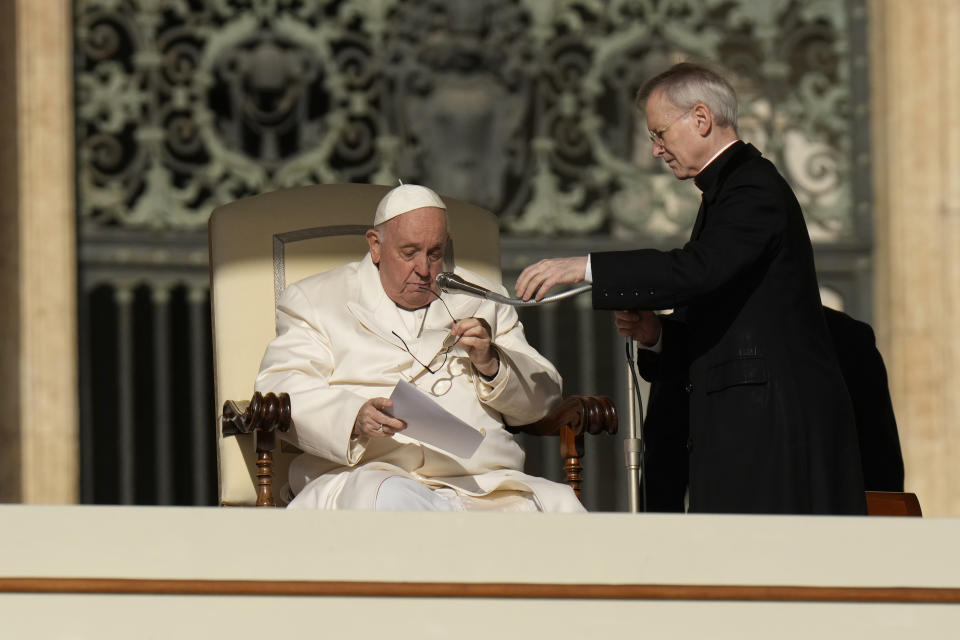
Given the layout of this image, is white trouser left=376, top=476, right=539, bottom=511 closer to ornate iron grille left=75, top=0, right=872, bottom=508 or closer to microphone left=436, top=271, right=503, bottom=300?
microphone left=436, top=271, right=503, bottom=300

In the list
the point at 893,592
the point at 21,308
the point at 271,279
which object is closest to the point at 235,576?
the point at 893,592

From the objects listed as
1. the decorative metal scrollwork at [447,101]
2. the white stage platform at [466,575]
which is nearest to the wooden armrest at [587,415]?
the white stage platform at [466,575]

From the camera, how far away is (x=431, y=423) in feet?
15.3

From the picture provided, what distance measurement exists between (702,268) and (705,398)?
291mm

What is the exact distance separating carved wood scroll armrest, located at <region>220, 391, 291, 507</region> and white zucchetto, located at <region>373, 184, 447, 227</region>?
0.53 metres

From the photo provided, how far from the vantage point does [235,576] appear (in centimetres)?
348

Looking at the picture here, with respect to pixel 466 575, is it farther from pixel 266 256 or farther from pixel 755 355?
pixel 266 256

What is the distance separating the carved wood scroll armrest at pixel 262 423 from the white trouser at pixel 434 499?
12.8 inches

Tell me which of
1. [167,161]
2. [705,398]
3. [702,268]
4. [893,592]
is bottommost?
[893,592]

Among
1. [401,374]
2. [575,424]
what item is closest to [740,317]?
[575,424]

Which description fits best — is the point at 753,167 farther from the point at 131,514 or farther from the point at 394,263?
the point at 131,514

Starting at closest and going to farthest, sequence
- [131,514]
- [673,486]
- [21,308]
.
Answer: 1. [131,514]
2. [673,486]
3. [21,308]

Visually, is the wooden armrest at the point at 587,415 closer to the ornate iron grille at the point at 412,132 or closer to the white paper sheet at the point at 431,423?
the white paper sheet at the point at 431,423

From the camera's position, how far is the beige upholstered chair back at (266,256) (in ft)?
17.7
